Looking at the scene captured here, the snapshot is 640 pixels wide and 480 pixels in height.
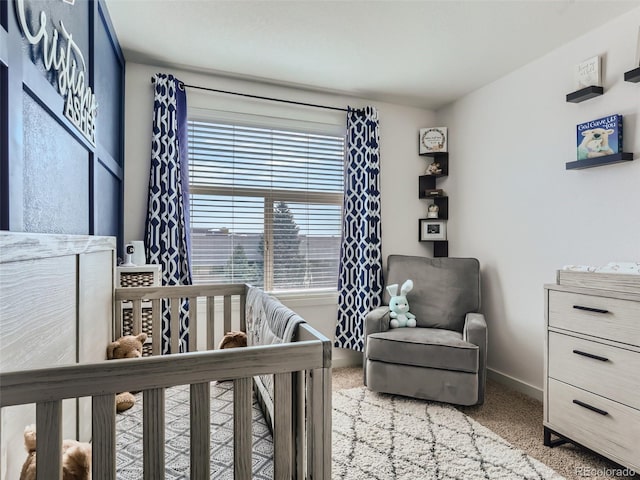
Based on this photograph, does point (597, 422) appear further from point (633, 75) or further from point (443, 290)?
point (633, 75)

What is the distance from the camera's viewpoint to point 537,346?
101 inches

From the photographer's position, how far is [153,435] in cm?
82

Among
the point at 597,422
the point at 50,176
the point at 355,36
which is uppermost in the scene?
the point at 355,36

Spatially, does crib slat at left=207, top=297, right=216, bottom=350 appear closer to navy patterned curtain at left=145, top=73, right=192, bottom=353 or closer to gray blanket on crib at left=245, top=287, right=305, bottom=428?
gray blanket on crib at left=245, top=287, right=305, bottom=428

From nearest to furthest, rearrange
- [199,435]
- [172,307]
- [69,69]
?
[199,435]
[69,69]
[172,307]

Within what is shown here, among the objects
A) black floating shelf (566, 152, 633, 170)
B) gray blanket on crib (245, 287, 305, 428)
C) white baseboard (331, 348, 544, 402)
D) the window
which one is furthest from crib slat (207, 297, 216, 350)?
black floating shelf (566, 152, 633, 170)

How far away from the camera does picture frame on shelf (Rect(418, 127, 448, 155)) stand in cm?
332

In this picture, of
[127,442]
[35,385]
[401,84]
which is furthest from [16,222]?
[401,84]

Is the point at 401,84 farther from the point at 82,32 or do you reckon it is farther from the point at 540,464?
the point at 540,464

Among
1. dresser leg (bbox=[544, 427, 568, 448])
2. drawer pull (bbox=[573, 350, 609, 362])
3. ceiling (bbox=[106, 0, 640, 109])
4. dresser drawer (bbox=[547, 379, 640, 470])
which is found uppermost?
ceiling (bbox=[106, 0, 640, 109])

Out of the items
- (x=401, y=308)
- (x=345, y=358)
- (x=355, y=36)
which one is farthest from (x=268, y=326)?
(x=345, y=358)

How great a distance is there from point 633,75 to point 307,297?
2.46m

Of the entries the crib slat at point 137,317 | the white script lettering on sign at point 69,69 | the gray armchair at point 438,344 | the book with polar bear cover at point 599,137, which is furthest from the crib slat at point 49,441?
the book with polar bear cover at point 599,137

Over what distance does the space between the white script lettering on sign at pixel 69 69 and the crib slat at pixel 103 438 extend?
957 mm
